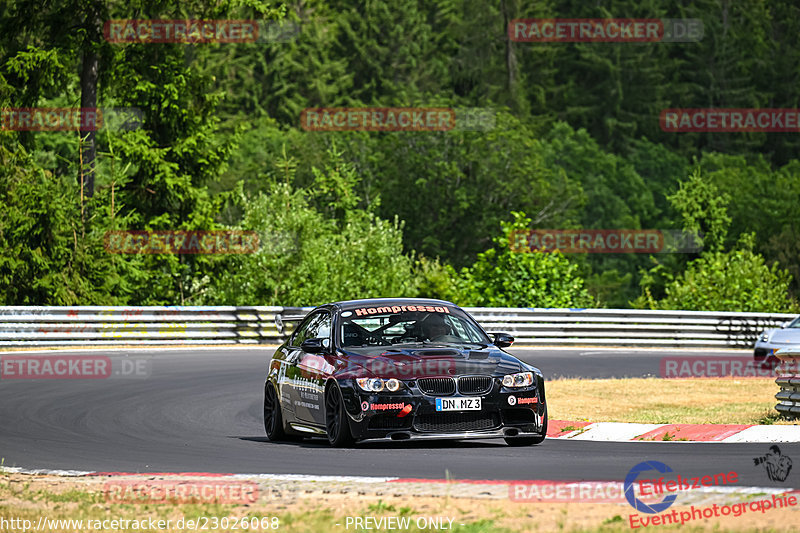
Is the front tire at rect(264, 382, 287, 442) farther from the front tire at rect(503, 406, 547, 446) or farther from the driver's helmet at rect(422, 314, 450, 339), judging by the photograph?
the front tire at rect(503, 406, 547, 446)

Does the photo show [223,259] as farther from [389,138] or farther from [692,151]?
[692,151]

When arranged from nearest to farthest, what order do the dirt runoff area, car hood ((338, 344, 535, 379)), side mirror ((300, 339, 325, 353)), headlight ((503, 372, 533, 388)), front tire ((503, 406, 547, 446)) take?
the dirt runoff area → car hood ((338, 344, 535, 379)) → headlight ((503, 372, 533, 388)) → front tire ((503, 406, 547, 446)) → side mirror ((300, 339, 325, 353))

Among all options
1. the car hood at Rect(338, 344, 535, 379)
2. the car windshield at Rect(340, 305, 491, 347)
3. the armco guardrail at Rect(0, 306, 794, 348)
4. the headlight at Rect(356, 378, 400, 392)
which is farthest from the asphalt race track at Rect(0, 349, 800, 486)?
the armco guardrail at Rect(0, 306, 794, 348)

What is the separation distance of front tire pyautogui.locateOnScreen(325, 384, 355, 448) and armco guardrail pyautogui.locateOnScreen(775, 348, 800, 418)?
5.04 metres

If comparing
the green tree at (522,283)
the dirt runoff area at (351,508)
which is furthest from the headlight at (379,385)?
the green tree at (522,283)

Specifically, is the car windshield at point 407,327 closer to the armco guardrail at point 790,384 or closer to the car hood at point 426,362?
the car hood at point 426,362

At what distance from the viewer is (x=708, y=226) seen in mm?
63406

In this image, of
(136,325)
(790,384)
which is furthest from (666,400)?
(136,325)

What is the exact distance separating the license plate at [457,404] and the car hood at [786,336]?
46.4 feet

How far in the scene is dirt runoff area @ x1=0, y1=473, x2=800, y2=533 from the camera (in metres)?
7.96

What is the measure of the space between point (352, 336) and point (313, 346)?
1.41ft

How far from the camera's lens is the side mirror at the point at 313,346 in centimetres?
1302

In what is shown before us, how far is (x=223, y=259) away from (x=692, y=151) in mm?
58896

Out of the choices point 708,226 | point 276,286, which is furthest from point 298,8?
point 276,286
